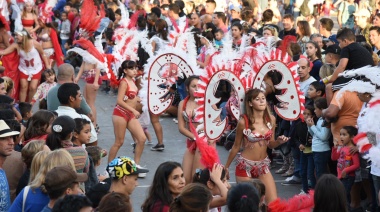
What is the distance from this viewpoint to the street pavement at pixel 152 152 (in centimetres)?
1082

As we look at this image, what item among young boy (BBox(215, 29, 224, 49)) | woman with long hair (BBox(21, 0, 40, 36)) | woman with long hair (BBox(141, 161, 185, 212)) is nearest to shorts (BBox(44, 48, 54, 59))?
woman with long hair (BBox(21, 0, 40, 36))

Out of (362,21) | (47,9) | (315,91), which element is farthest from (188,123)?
(47,9)

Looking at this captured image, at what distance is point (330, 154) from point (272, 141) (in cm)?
138

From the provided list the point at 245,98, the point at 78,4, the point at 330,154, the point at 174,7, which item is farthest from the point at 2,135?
the point at 78,4

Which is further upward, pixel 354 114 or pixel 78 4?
pixel 78 4

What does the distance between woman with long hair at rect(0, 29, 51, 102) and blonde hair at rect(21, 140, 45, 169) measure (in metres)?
6.96

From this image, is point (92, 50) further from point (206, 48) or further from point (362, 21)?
point (362, 21)

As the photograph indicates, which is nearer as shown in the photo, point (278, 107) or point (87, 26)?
point (278, 107)

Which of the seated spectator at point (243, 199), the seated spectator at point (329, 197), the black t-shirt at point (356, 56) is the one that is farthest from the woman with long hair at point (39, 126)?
the black t-shirt at point (356, 56)

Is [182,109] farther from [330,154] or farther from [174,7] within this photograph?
[174,7]

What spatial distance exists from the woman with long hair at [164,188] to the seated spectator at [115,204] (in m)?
0.73

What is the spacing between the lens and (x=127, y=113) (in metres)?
11.2

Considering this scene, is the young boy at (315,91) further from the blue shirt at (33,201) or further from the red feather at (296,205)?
the blue shirt at (33,201)

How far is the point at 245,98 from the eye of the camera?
30.1 feet
